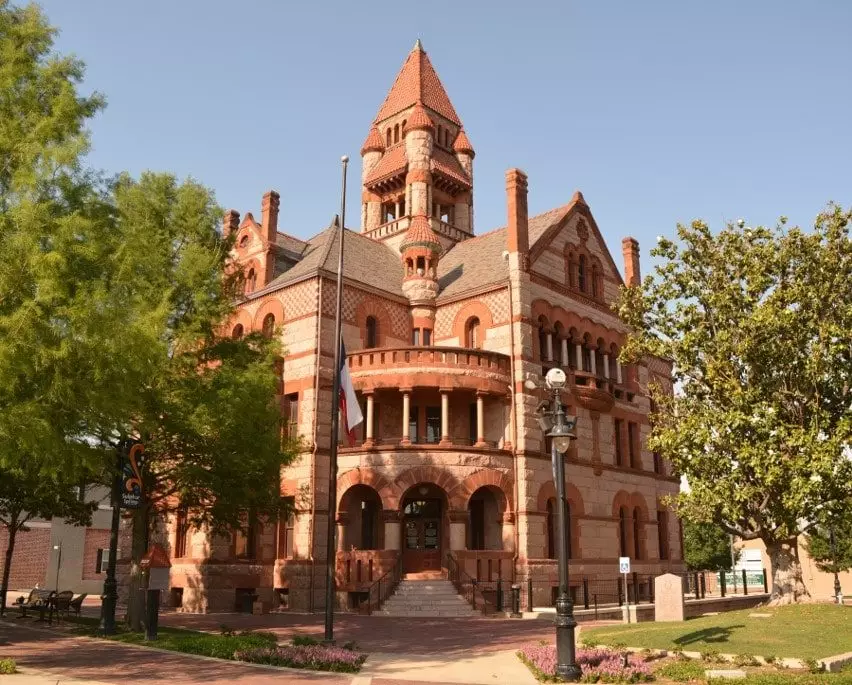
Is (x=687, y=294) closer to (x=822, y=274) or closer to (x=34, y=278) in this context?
(x=822, y=274)

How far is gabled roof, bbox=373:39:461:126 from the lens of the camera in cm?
4569

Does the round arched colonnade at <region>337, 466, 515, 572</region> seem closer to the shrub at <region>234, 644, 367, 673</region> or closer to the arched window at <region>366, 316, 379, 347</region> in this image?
the arched window at <region>366, 316, 379, 347</region>

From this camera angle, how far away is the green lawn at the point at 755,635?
15.4 metres

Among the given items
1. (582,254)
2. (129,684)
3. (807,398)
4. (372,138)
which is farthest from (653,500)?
(129,684)

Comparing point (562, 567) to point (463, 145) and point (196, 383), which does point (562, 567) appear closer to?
point (196, 383)

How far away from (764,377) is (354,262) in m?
17.6

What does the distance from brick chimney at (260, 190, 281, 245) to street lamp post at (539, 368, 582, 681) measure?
2323 centimetres

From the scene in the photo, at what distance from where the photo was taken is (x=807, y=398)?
23750 mm

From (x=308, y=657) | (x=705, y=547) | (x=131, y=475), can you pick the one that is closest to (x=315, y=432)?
(x=131, y=475)

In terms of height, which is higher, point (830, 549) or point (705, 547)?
point (830, 549)

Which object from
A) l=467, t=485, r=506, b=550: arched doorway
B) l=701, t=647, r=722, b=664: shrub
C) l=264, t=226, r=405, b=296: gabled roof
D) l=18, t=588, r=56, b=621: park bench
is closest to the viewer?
l=701, t=647, r=722, b=664: shrub

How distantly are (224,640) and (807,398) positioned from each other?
17651 mm

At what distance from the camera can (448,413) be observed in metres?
30.1

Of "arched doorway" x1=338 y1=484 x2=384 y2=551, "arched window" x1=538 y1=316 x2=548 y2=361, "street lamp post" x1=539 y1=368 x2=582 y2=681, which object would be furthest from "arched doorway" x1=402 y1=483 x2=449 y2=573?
"street lamp post" x1=539 y1=368 x2=582 y2=681
